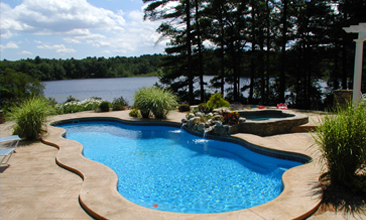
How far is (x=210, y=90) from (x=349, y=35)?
9599 millimetres

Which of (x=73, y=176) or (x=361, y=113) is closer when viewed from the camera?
(x=361, y=113)

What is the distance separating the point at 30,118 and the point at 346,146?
792 cm

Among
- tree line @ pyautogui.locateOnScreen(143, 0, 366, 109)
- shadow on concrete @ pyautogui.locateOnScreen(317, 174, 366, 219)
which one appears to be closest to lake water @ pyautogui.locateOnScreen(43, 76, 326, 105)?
tree line @ pyautogui.locateOnScreen(143, 0, 366, 109)

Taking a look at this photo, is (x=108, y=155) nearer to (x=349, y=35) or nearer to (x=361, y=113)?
(x=361, y=113)

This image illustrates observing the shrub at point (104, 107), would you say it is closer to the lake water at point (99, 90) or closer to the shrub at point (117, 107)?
the shrub at point (117, 107)

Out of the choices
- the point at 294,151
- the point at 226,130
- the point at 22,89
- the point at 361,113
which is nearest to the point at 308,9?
the point at 226,130

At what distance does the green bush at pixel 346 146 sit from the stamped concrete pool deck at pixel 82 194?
0.44m

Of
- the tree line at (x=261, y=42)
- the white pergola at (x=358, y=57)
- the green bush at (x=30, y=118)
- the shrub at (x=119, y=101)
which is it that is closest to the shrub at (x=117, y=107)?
the shrub at (x=119, y=101)

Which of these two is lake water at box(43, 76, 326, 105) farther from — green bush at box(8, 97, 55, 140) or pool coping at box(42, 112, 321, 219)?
pool coping at box(42, 112, 321, 219)

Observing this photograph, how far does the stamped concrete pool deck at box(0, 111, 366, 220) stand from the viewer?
10.7 feet

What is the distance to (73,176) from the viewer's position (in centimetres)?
478

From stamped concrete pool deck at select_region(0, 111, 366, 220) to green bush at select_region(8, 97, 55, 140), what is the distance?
1641mm

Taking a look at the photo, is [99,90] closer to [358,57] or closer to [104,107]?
[104,107]

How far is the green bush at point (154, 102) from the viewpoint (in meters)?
10.4
